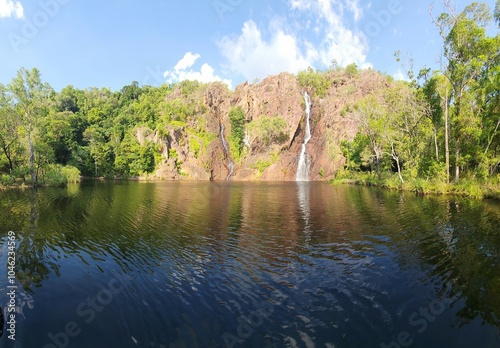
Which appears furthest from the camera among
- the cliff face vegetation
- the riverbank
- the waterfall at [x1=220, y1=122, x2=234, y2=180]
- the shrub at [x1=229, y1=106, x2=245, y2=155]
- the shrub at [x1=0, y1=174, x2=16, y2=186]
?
the shrub at [x1=229, y1=106, x2=245, y2=155]

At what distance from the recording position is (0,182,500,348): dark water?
8.19 m

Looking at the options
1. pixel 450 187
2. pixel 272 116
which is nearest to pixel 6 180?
pixel 450 187

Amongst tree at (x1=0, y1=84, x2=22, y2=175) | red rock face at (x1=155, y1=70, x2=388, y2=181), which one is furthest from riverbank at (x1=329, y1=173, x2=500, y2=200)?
tree at (x1=0, y1=84, x2=22, y2=175)

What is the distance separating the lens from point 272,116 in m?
111

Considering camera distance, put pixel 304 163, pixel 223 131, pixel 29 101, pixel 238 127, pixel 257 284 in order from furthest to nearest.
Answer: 1. pixel 223 131
2. pixel 238 127
3. pixel 304 163
4. pixel 29 101
5. pixel 257 284

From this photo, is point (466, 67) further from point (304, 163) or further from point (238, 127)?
point (238, 127)

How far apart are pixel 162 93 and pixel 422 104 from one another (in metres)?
130

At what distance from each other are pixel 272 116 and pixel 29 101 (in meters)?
77.7

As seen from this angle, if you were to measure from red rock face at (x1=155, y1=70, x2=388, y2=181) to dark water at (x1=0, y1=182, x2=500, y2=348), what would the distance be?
241 ft

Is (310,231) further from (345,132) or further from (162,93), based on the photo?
(162,93)

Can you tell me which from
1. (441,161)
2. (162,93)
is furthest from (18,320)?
(162,93)

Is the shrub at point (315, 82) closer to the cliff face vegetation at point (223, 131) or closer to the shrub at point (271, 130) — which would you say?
the cliff face vegetation at point (223, 131)

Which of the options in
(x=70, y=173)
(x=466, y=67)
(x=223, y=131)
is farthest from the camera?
(x=223, y=131)

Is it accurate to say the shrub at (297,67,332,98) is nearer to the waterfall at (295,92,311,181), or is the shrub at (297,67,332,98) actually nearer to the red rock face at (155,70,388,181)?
the red rock face at (155,70,388,181)
